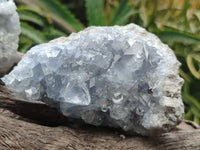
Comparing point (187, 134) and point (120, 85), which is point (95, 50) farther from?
point (187, 134)

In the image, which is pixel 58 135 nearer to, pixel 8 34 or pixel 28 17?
pixel 8 34

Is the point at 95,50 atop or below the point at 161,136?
atop

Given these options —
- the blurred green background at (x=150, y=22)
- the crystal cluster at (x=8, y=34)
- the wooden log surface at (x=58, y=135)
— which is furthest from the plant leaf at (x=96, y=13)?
the wooden log surface at (x=58, y=135)

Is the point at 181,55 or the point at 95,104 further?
the point at 181,55

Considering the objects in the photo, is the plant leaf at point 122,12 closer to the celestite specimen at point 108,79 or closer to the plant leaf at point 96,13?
the plant leaf at point 96,13

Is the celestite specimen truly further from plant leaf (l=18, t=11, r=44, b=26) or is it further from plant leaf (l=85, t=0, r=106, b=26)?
plant leaf (l=18, t=11, r=44, b=26)

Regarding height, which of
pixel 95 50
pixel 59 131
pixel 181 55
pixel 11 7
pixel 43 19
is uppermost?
pixel 43 19

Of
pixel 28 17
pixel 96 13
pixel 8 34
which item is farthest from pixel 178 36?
pixel 8 34

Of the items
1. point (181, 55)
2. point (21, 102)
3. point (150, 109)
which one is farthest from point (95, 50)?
point (181, 55)
